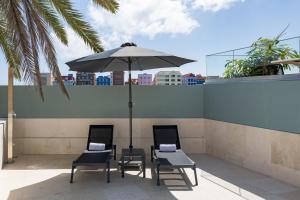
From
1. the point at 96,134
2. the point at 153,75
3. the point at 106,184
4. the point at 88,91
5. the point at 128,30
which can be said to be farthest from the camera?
the point at 128,30

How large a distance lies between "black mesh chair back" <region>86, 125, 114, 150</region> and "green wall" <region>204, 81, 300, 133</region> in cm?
293

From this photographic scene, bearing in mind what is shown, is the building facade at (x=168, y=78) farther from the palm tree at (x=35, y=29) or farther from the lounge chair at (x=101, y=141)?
the palm tree at (x=35, y=29)

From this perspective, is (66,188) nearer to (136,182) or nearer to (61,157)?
(136,182)

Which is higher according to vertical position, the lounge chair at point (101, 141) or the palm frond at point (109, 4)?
the palm frond at point (109, 4)

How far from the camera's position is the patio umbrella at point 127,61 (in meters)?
6.57

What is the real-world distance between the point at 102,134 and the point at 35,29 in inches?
Result: 148

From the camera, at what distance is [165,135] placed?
334 inches

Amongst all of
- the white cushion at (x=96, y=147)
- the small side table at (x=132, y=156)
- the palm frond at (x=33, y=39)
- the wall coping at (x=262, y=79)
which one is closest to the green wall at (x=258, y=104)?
the wall coping at (x=262, y=79)

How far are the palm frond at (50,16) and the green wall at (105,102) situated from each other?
2.22 m

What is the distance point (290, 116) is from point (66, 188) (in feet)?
14.9

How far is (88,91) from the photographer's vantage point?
30.3 feet

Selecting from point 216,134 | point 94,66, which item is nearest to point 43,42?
point 94,66

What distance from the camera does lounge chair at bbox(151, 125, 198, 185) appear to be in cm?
623

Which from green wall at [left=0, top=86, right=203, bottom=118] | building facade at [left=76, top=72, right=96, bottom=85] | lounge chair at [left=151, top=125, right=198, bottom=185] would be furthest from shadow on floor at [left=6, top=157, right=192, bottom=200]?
building facade at [left=76, top=72, right=96, bottom=85]
